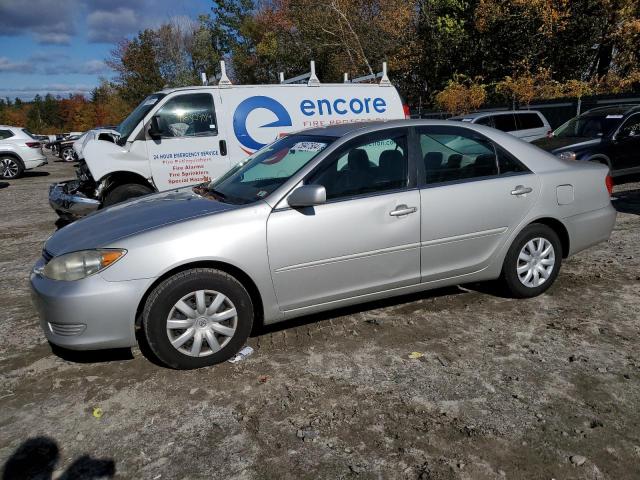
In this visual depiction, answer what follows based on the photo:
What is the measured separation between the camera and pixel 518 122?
1329cm

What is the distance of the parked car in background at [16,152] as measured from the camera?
17016mm

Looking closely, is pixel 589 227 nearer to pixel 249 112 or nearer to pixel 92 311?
pixel 92 311

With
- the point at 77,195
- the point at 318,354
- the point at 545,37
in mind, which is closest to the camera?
the point at 318,354

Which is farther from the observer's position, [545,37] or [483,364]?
[545,37]

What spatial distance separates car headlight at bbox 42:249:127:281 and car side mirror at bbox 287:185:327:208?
1.13 meters

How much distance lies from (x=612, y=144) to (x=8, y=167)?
1755 cm

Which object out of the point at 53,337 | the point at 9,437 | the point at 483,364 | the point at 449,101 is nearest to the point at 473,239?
the point at 483,364

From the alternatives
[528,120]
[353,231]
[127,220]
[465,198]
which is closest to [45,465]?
[127,220]

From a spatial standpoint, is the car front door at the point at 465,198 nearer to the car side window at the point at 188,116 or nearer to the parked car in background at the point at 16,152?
the car side window at the point at 188,116

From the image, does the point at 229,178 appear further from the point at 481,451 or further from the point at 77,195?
the point at 77,195

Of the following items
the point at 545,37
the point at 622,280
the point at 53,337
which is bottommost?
the point at 622,280

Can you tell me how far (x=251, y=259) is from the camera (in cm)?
344

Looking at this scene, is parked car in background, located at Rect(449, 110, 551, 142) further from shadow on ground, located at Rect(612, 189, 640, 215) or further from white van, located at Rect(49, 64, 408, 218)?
white van, located at Rect(49, 64, 408, 218)

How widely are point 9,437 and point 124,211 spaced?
1.73 meters
